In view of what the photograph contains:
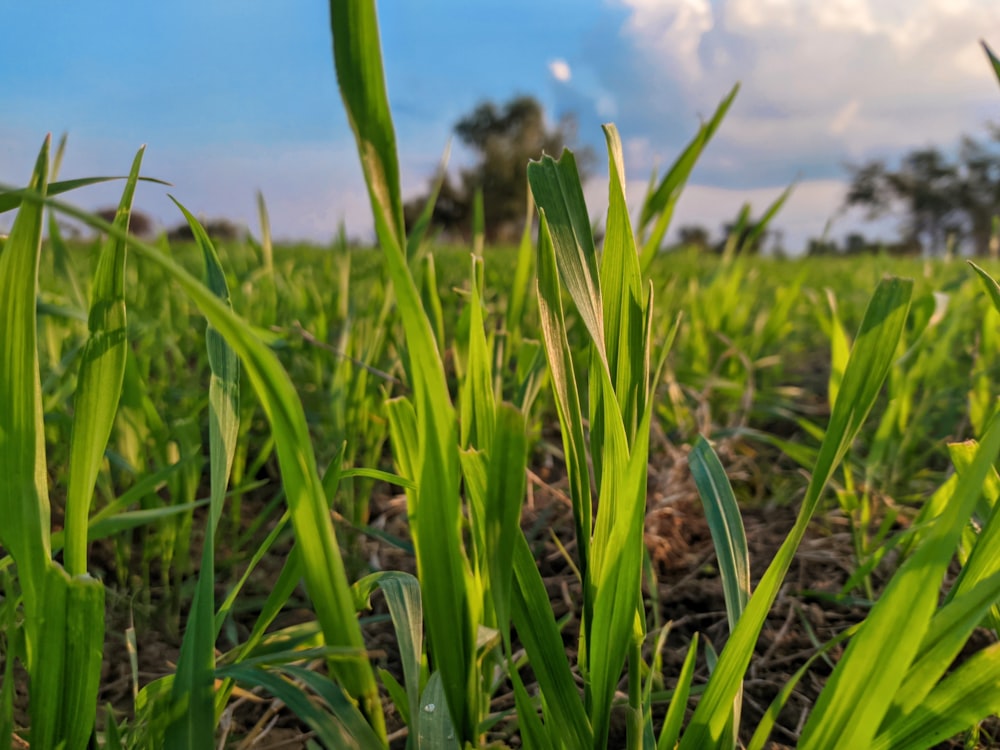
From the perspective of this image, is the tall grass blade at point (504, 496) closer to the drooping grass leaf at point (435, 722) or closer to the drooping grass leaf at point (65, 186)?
the drooping grass leaf at point (435, 722)

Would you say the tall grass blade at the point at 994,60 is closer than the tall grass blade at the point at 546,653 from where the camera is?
No

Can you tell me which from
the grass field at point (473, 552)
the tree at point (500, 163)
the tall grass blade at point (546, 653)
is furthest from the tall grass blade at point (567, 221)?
the tree at point (500, 163)

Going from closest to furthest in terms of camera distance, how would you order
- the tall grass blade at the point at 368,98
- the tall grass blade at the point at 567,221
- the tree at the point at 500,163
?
the tall grass blade at the point at 368,98
the tall grass blade at the point at 567,221
the tree at the point at 500,163

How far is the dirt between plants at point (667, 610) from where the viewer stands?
0.58 metres

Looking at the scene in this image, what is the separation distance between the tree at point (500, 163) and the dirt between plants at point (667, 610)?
885 inches

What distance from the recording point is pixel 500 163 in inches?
1037

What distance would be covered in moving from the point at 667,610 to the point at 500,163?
26.7m

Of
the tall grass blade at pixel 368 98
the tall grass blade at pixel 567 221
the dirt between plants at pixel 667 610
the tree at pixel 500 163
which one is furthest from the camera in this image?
the tree at pixel 500 163

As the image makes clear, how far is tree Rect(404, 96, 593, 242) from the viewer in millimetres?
23812

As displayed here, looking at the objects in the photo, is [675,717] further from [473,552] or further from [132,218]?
[132,218]

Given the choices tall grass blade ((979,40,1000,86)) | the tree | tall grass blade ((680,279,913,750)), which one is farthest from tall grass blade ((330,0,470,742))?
the tree

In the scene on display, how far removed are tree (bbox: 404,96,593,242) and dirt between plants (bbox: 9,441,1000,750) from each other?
22.5m

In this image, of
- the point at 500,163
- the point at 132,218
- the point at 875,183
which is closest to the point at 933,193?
the point at 875,183

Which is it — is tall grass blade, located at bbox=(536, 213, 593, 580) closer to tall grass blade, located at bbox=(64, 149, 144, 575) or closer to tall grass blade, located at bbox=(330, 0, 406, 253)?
tall grass blade, located at bbox=(330, 0, 406, 253)
